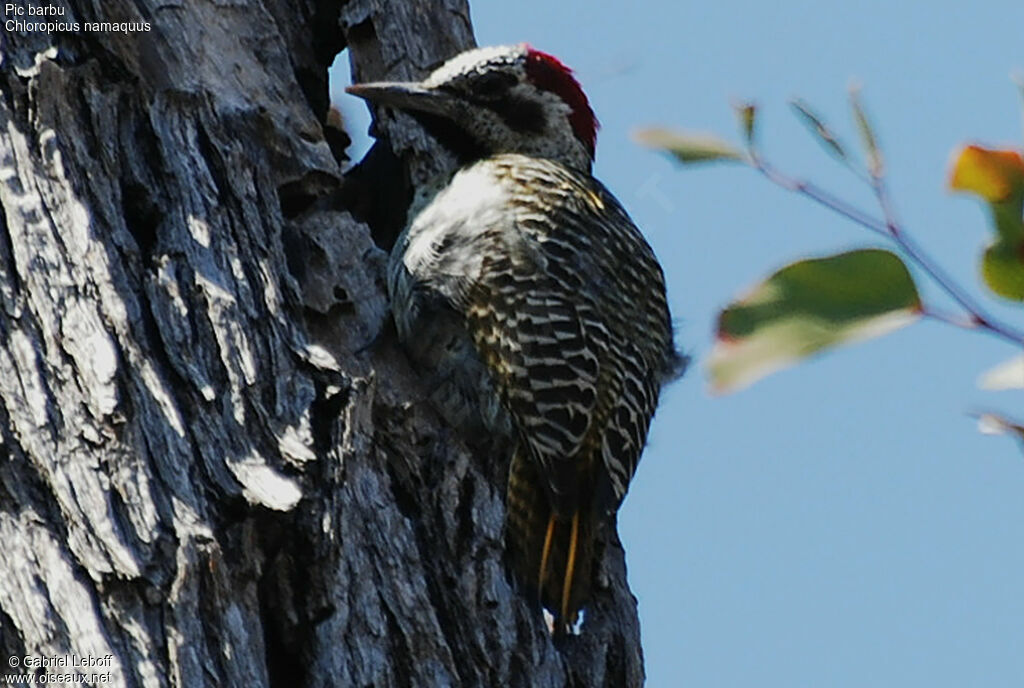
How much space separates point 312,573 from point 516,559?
0.72m

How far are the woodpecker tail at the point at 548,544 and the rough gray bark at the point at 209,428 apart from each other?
0.06 metres

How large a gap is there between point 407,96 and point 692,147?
3.20 metres

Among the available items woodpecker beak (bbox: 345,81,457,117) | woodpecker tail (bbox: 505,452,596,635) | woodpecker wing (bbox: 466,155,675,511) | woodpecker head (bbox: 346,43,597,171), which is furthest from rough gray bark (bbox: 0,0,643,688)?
woodpecker head (bbox: 346,43,597,171)

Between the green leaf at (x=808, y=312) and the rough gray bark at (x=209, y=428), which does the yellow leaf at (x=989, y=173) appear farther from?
the rough gray bark at (x=209, y=428)

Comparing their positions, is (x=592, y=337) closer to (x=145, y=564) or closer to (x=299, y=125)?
(x=299, y=125)

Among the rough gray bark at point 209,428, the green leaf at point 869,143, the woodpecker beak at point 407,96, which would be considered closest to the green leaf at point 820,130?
the green leaf at point 869,143

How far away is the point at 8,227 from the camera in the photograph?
10.7 ft

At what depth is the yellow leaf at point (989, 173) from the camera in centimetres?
113

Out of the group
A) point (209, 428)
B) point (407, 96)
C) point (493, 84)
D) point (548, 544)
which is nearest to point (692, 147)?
point (209, 428)

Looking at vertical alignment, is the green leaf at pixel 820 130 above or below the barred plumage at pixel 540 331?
below

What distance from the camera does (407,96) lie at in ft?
14.7

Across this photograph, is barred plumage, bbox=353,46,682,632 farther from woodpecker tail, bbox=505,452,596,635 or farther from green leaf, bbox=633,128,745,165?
green leaf, bbox=633,128,745,165

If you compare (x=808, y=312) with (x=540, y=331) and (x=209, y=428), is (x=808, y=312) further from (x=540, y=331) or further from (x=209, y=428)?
(x=540, y=331)

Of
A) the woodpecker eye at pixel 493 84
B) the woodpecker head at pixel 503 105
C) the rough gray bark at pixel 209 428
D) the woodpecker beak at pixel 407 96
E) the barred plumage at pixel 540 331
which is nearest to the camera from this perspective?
the rough gray bark at pixel 209 428
